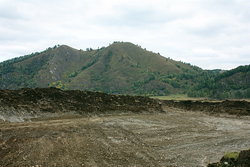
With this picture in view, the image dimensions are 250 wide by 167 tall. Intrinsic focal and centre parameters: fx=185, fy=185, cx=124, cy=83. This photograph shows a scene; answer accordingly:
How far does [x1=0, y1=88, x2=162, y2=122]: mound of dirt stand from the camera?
68.0ft

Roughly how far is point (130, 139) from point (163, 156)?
12.6 ft

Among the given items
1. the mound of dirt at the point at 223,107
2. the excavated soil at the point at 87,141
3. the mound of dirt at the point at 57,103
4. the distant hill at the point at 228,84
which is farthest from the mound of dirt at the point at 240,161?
the distant hill at the point at 228,84

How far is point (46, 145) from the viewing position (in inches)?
456

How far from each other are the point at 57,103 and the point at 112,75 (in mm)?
135604

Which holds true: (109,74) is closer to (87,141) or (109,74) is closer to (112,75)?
(112,75)

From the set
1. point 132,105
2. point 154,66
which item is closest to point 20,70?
point 154,66

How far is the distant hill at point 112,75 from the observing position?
13962 centimetres

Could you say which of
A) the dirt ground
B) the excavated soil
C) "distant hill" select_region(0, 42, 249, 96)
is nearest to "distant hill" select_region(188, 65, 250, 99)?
"distant hill" select_region(0, 42, 249, 96)

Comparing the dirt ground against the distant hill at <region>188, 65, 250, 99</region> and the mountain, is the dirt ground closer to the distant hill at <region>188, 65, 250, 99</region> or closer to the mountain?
the distant hill at <region>188, 65, 250, 99</region>

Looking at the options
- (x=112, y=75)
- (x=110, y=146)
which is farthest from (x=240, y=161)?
(x=112, y=75)

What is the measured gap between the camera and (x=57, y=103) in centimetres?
2525

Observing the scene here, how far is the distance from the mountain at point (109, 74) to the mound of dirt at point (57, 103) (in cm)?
9759

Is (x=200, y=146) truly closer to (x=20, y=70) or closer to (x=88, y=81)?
(x=88, y=81)

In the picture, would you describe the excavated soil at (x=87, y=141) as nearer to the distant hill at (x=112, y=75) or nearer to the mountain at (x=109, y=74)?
the distant hill at (x=112, y=75)
